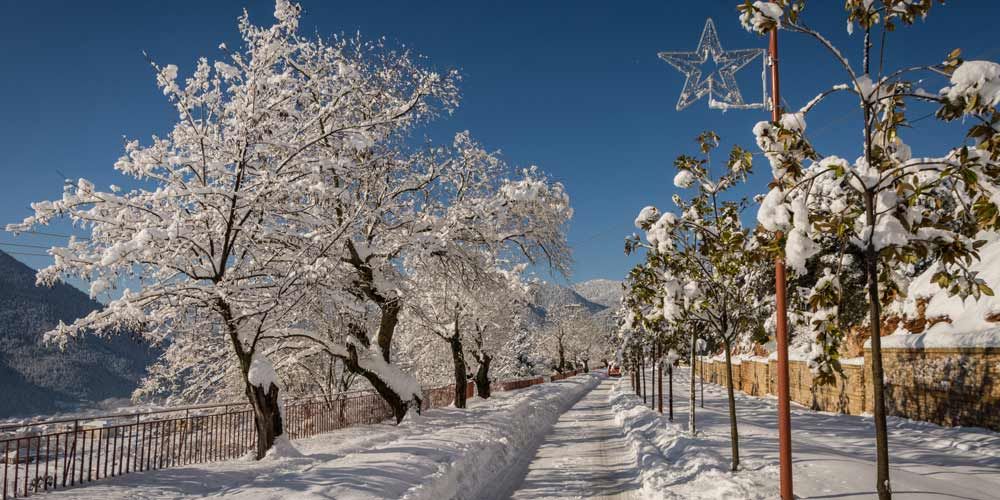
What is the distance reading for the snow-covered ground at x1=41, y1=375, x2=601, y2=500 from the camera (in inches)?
336

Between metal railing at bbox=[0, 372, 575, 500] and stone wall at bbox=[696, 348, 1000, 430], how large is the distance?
11744 mm

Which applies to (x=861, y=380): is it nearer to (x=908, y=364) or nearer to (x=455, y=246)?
(x=908, y=364)

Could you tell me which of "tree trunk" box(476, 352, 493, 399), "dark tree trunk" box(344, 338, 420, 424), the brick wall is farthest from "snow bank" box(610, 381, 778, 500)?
"tree trunk" box(476, 352, 493, 399)

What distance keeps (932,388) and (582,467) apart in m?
10.8

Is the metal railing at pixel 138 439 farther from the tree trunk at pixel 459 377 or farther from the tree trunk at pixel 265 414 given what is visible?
the tree trunk at pixel 459 377

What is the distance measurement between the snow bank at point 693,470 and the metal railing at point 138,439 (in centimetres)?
874

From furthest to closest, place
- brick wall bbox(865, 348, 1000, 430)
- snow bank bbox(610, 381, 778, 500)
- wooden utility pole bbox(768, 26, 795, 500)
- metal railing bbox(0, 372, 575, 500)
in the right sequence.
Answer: brick wall bbox(865, 348, 1000, 430) → metal railing bbox(0, 372, 575, 500) → snow bank bbox(610, 381, 778, 500) → wooden utility pole bbox(768, 26, 795, 500)

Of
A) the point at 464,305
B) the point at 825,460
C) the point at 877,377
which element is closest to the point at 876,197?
the point at 877,377

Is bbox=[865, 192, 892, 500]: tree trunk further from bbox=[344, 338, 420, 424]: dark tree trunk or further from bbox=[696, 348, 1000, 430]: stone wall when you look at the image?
bbox=[344, 338, 420, 424]: dark tree trunk

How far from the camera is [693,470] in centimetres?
1069

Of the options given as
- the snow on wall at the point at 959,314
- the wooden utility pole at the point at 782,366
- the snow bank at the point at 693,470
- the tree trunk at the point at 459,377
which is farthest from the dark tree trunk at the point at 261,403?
the snow on wall at the point at 959,314

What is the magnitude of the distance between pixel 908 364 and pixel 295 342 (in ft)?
59.9

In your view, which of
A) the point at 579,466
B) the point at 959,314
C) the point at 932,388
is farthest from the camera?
the point at 959,314

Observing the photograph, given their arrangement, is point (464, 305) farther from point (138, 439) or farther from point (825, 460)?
point (825, 460)
